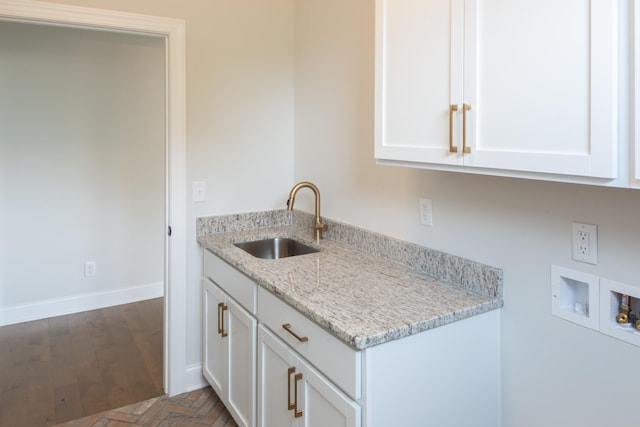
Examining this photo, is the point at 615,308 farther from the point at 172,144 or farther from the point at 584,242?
the point at 172,144

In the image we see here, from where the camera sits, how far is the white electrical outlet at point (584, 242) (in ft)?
4.25

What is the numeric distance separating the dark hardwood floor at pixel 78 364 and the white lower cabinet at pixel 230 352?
0.48 meters

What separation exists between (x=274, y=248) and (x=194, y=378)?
0.84 m

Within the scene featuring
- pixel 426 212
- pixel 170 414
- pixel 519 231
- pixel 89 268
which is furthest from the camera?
pixel 89 268

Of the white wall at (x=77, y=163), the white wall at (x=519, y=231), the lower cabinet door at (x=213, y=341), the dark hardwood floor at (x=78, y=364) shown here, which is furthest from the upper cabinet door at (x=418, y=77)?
the white wall at (x=77, y=163)

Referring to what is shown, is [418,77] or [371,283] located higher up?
[418,77]

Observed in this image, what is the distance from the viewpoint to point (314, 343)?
148cm

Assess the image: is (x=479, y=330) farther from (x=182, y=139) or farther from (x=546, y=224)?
(x=182, y=139)

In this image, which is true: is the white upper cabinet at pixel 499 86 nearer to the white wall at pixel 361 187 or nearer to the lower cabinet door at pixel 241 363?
the white wall at pixel 361 187

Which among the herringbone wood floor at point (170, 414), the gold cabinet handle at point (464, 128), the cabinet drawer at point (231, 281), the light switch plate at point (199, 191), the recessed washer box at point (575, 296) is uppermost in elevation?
the gold cabinet handle at point (464, 128)

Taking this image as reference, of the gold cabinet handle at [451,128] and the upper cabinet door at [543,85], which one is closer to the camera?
the upper cabinet door at [543,85]

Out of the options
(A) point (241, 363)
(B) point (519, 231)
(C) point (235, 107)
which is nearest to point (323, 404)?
(A) point (241, 363)

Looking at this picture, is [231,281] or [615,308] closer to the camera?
[615,308]

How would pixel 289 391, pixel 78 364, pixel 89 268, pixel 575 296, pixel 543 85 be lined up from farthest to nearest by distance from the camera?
pixel 89 268, pixel 78 364, pixel 289 391, pixel 575 296, pixel 543 85
